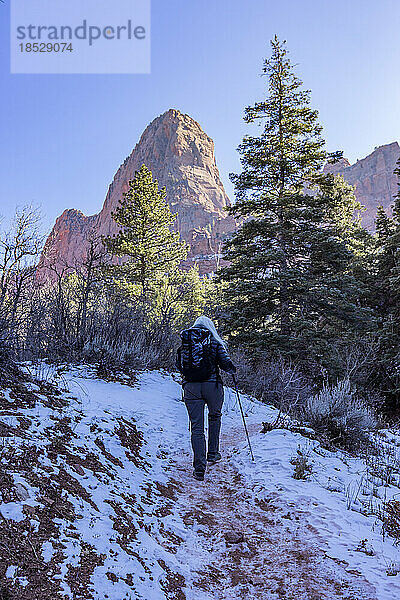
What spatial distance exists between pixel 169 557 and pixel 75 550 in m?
0.80

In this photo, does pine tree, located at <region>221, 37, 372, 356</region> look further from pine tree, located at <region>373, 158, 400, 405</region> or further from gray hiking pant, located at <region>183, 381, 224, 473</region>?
gray hiking pant, located at <region>183, 381, 224, 473</region>

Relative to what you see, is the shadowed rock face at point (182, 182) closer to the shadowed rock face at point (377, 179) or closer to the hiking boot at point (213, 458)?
the shadowed rock face at point (377, 179)

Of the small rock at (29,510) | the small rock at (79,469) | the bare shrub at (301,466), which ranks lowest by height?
the bare shrub at (301,466)

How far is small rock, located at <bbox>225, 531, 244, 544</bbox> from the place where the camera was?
315cm

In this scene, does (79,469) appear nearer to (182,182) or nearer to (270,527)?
(270,527)

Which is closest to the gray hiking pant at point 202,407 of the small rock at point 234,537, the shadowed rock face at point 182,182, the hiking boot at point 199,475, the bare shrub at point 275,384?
the hiking boot at point 199,475

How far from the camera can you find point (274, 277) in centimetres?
1416

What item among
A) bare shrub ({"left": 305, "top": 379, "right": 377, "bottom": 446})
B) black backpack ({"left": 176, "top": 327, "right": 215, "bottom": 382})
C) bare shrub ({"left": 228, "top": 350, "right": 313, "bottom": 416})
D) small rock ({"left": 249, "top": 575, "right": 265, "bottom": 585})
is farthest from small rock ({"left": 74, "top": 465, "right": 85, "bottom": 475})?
bare shrub ({"left": 228, "top": 350, "right": 313, "bottom": 416})

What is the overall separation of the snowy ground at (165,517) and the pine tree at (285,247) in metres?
8.83

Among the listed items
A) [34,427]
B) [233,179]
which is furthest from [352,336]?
[34,427]

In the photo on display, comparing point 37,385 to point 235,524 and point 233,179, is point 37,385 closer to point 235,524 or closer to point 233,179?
point 235,524

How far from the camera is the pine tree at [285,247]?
45.4 feet

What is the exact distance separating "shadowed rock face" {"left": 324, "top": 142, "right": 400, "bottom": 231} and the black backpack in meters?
144

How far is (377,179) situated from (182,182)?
74625 mm
